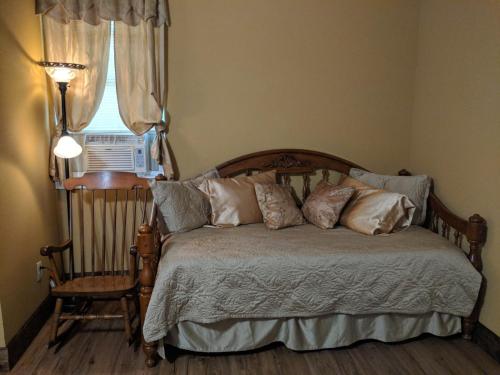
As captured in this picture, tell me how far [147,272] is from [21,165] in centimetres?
104

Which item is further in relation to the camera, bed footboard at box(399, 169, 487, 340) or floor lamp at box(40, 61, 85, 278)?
floor lamp at box(40, 61, 85, 278)

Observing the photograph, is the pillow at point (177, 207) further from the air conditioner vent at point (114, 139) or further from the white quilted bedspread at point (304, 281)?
the air conditioner vent at point (114, 139)

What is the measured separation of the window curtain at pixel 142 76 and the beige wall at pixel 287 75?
109 mm

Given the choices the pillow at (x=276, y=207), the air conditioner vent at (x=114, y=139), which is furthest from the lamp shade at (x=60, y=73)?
the pillow at (x=276, y=207)

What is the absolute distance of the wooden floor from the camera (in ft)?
6.82

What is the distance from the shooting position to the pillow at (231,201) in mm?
2648

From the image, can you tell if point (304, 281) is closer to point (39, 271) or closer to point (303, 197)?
point (303, 197)

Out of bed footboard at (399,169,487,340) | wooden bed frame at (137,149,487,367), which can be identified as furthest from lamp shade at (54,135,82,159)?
bed footboard at (399,169,487,340)

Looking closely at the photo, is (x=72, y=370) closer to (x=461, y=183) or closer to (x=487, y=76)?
(x=461, y=183)

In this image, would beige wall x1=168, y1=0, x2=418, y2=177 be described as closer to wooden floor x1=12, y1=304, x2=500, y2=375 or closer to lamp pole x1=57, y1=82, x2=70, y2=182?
lamp pole x1=57, y1=82, x2=70, y2=182

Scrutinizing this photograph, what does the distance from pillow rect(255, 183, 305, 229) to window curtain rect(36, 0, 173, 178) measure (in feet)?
2.40

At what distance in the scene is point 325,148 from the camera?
3.12m

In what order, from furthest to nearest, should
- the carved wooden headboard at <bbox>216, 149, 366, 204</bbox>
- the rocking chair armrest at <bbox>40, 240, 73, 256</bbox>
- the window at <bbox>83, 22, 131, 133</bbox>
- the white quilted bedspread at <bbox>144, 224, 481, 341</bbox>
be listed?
the carved wooden headboard at <bbox>216, 149, 366, 204</bbox>
the window at <bbox>83, 22, 131, 133</bbox>
the rocking chair armrest at <bbox>40, 240, 73, 256</bbox>
the white quilted bedspread at <bbox>144, 224, 481, 341</bbox>

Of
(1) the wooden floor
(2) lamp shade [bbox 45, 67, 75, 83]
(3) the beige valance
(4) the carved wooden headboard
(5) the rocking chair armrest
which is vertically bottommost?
(1) the wooden floor
